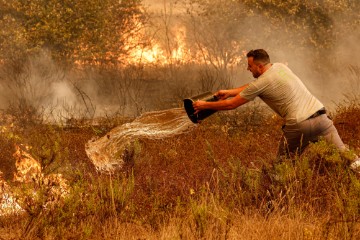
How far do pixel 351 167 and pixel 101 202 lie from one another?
8.54ft

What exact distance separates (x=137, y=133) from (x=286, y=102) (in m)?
2.63

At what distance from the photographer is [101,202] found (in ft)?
20.2

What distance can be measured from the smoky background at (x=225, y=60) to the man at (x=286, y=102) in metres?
10.3

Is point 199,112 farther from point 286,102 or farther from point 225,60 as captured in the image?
point 225,60

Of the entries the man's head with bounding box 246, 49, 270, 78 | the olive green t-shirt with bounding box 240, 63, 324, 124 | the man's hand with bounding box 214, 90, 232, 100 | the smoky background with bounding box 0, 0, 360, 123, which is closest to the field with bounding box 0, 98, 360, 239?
the olive green t-shirt with bounding box 240, 63, 324, 124

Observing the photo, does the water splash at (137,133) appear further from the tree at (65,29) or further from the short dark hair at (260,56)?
the tree at (65,29)

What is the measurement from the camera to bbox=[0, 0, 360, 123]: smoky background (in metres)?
18.2

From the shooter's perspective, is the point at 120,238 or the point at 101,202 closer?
the point at 120,238

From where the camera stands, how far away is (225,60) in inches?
858

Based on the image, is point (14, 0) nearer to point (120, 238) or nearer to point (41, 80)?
point (41, 80)

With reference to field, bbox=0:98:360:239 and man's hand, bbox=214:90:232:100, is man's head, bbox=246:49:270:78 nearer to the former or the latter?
man's hand, bbox=214:90:232:100

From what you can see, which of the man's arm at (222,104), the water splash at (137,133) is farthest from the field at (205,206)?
the man's arm at (222,104)

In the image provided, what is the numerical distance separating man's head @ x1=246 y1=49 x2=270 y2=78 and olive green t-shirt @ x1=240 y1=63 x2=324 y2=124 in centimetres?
13

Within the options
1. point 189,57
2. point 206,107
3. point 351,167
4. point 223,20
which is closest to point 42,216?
point 206,107
